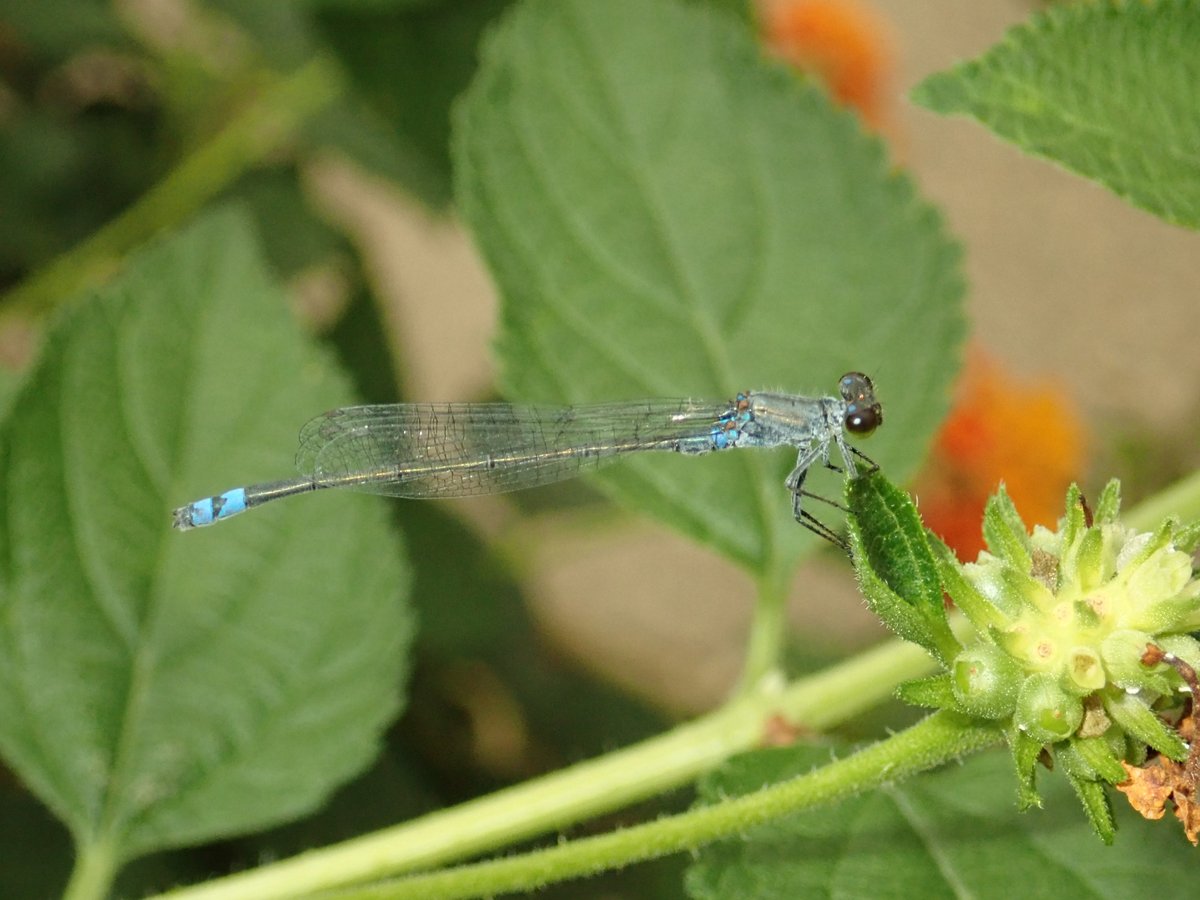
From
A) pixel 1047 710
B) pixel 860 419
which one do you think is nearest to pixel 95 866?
pixel 860 419

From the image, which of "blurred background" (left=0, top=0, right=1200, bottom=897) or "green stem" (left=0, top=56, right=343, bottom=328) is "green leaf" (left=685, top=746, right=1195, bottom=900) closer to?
"blurred background" (left=0, top=0, right=1200, bottom=897)

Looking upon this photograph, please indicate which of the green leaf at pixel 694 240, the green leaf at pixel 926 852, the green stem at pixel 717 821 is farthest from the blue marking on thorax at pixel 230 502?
the green leaf at pixel 926 852

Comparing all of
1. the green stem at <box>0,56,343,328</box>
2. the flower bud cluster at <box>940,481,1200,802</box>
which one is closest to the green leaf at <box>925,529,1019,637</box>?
Result: the flower bud cluster at <box>940,481,1200,802</box>

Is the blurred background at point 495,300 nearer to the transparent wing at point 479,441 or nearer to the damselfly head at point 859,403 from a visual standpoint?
the damselfly head at point 859,403

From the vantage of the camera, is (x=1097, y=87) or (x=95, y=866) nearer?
(x=1097, y=87)

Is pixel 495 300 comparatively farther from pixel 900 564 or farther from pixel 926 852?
pixel 900 564

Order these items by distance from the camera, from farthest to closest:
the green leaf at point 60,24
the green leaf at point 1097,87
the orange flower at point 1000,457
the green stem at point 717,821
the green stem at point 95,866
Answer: the green leaf at point 60,24
the orange flower at point 1000,457
the green stem at point 95,866
the green leaf at point 1097,87
the green stem at point 717,821

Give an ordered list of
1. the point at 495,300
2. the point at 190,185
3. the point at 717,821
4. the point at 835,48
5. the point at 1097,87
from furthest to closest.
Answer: the point at 190,185, the point at 835,48, the point at 495,300, the point at 1097,87, the point at 717,821

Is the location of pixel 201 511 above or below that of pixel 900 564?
above
